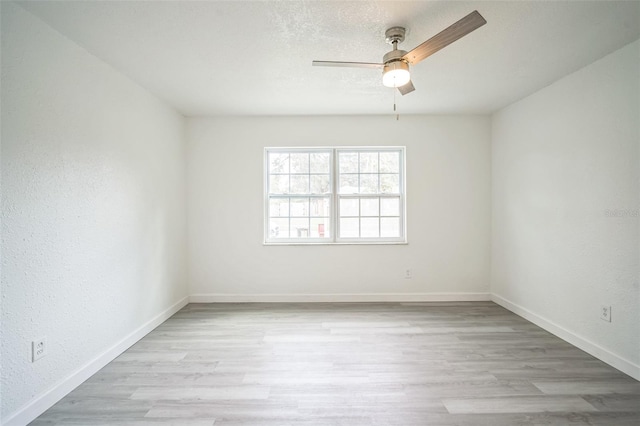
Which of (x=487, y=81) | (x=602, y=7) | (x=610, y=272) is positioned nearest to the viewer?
(x=602, y=7)

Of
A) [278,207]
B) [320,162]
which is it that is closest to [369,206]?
[320,162]

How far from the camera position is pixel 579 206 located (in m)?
2.71

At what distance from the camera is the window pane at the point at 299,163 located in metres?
4.16

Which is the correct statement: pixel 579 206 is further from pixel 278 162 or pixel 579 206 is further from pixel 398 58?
pixel 278 162

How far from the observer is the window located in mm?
4129

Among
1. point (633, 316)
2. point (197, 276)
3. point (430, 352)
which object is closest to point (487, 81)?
point (633, 316)

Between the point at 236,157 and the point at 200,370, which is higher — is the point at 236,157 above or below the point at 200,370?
above

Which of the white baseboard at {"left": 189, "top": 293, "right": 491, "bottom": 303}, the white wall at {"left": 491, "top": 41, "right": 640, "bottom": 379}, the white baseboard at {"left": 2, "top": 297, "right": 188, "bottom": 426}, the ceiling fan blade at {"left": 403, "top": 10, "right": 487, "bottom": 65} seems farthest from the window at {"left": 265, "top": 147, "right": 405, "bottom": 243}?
the ceiling fan blade at {"left": 403, "top": 10, "right": 487, "bottom": 65}

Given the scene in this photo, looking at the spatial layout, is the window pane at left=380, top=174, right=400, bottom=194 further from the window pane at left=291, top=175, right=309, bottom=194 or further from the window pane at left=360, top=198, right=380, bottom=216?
the window pane at left=291, top=175, right=309, bottom=194

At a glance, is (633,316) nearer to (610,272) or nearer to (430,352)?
(610,272)

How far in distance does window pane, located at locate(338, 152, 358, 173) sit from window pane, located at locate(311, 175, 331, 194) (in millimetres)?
265

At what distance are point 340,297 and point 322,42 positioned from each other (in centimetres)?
301

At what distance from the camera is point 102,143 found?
8.20ft

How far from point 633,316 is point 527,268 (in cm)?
112
